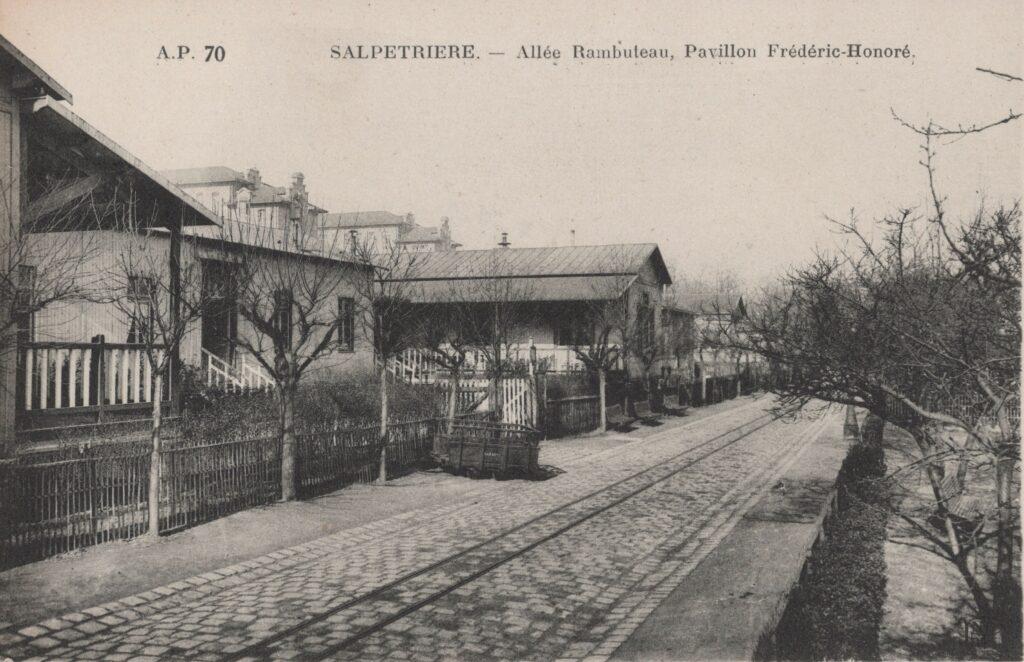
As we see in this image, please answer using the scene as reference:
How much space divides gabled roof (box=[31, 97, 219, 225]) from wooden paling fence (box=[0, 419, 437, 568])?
440 centimetres

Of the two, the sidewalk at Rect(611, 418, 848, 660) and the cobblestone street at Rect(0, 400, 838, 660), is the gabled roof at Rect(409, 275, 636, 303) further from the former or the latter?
the sidewalk at Rect(611, 418, 848, 660)

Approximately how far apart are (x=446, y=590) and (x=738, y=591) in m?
2.93

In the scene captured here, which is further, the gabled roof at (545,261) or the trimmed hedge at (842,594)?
the gabled roof at (545,261)

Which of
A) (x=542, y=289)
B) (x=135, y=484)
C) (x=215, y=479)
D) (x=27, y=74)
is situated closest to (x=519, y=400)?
(x=215, y=479)

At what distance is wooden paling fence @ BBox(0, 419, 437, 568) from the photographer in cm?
785

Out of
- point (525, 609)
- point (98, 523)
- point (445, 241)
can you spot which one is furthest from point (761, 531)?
point (445, 241)

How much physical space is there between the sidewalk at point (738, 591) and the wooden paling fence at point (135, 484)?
6.23 m

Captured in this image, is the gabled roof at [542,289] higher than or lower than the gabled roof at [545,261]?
lower

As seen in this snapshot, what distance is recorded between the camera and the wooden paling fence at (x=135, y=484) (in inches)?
309

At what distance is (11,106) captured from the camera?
10.3m

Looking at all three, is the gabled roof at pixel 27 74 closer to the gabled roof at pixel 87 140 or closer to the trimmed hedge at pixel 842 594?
the gabled roof at pixel 87 140

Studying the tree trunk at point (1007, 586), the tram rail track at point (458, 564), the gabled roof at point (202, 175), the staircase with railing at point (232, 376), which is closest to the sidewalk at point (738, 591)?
the tram rail track at point (458, 564)

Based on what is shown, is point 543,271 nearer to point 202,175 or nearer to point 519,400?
point 519,400

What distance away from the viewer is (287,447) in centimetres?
1117
